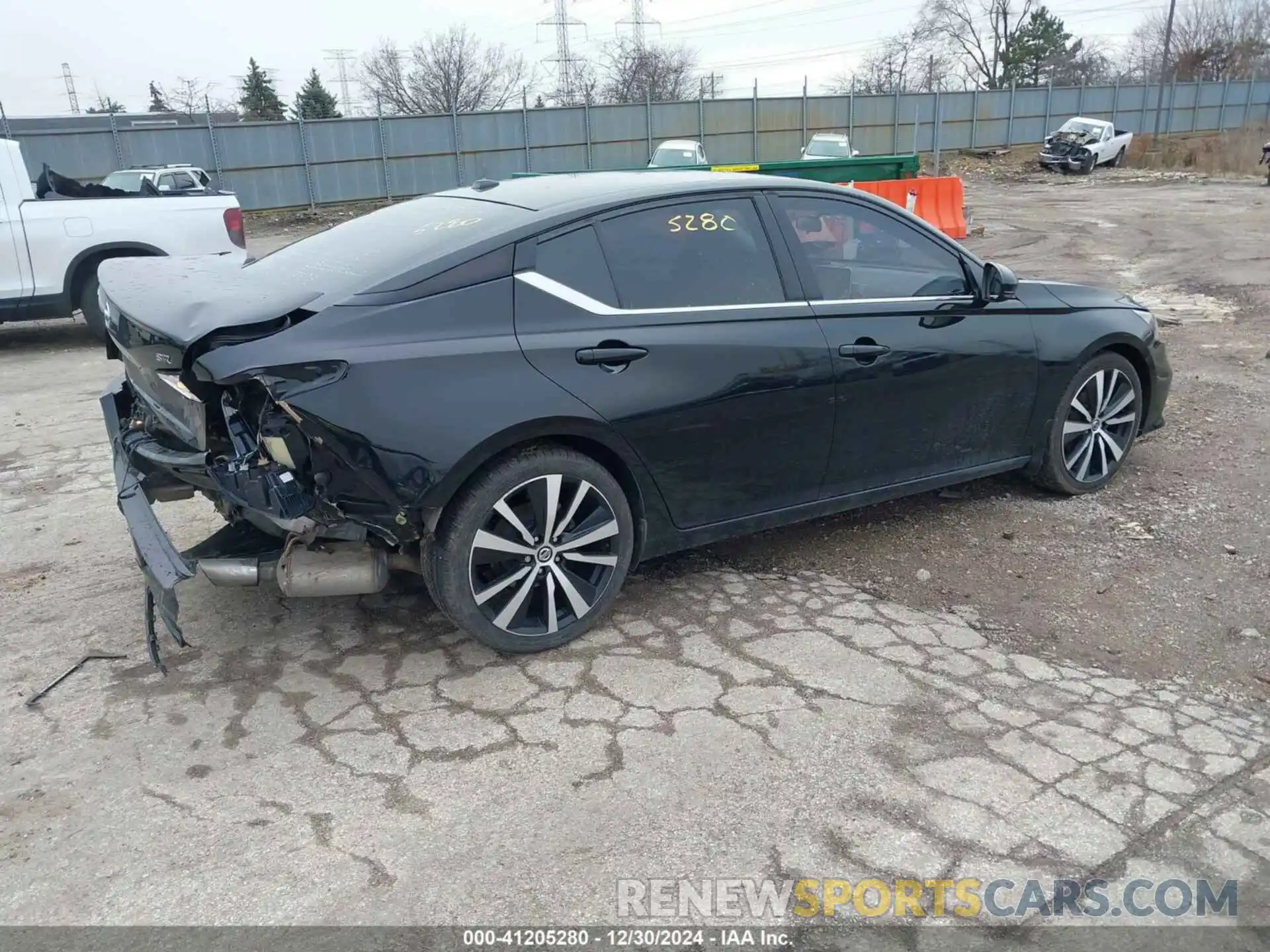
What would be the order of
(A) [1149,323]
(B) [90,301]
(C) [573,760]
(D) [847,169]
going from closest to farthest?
(C) [573,760], (A) [1149,323], (B) [90,301], (D) [847,169]

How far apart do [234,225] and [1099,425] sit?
826cm

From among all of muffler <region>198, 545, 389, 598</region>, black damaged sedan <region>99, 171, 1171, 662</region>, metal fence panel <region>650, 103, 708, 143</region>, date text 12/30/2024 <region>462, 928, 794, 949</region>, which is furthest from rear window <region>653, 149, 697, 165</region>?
date text 12/30/2024 <region>462, 928, 794, 949</region>

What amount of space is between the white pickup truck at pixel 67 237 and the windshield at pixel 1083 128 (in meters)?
30.9

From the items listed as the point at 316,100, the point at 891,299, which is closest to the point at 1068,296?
the point at 891,299

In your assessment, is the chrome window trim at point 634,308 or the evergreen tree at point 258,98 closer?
the chrome window trim at point 634,308

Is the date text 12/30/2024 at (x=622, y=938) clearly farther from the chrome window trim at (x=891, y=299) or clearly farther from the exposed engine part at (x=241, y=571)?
the chrome window trim at (x=891, y=299)

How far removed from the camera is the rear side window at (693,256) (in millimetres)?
3746

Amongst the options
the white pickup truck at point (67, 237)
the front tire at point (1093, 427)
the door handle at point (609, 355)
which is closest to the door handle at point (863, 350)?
the door handle at point (609, 355)

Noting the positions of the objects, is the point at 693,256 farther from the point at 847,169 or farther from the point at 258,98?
the point at 258,98

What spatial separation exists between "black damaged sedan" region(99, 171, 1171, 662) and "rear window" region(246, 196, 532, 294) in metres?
0.02

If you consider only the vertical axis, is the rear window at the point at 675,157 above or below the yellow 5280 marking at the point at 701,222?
above

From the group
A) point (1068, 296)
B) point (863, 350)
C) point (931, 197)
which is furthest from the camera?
point (931, 197)

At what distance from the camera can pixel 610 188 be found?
158 inches

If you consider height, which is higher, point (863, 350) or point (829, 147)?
point (829, 147)
